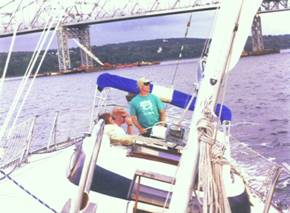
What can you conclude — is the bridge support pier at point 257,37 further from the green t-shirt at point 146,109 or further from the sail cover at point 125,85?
the green t-shirt at point 146,109

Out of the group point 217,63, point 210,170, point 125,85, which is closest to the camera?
point 210,170

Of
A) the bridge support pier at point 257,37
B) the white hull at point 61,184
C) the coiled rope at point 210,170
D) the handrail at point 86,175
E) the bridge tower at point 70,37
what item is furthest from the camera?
the bridge support pier at point 257,37

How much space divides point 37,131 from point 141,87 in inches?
592

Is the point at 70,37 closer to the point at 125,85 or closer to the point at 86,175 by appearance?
the point at 125,85

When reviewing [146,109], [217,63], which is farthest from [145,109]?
[217,63]

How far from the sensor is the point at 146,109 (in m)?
7.56

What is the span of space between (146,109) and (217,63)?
13.0 feet

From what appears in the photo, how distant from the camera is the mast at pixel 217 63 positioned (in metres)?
3.57

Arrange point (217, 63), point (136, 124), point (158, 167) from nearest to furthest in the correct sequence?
point (217, 63) < point (158, 167) < point (136, 124)

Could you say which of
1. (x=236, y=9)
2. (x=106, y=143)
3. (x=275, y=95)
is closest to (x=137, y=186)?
(x=106, y=143)

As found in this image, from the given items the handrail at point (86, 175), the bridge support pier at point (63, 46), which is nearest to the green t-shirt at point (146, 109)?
the handrail at point (86, 175)

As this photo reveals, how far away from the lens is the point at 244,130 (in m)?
19.0

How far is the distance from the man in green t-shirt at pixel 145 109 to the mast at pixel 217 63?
3790 millimetres

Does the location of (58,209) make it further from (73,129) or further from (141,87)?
(73,129)
